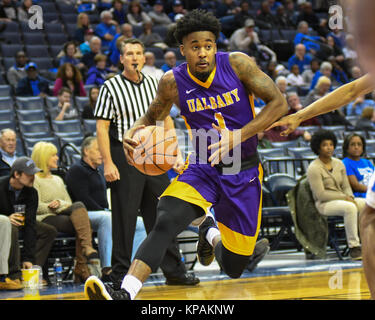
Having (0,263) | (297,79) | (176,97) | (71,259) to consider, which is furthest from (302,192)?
(297,79)

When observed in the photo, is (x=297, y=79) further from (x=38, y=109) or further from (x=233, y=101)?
(x=233, y=101)

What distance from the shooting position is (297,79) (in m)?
12.6

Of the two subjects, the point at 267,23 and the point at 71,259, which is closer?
the point at 71,259

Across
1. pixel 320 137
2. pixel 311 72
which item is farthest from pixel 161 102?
pixel 311 72

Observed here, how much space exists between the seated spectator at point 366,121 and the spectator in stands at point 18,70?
580 centimetres

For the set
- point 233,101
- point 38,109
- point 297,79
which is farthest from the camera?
point 297,79

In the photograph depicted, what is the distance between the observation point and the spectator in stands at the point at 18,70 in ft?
33.3

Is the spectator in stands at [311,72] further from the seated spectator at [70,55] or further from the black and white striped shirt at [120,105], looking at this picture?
the black and white striped shirt at [120,105]

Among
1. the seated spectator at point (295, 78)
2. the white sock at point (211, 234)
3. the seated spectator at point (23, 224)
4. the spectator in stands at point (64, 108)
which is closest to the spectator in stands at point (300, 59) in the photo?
the seated spectator at point (295, 78)

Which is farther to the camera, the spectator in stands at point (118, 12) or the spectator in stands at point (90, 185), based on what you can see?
the spectator in stands at point (118, 12)

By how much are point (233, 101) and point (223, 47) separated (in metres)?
9.93

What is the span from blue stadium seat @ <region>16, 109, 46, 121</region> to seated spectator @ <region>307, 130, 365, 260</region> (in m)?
3.96

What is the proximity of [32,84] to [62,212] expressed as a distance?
4.02 metres

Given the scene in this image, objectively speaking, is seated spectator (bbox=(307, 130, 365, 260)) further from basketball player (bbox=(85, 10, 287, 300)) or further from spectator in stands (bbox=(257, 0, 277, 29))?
spectator in stands (bbox=(257, 0, 277, 29))
